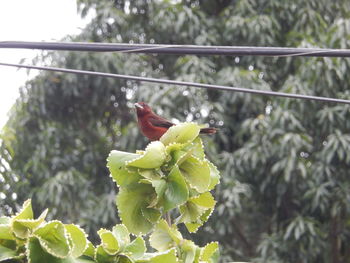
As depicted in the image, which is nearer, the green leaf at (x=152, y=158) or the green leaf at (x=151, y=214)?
the green leaf at (x=152, y=158)

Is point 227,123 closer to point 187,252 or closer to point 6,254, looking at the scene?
point 187,252

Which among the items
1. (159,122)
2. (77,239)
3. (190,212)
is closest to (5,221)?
(77,239)

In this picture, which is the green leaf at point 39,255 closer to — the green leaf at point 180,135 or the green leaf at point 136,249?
the green leaf at point 136,249

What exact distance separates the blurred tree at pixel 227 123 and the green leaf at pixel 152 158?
4596 mm

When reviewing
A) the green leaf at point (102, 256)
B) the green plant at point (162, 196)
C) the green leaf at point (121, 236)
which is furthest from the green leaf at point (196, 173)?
Result: the green leaf at point (102, 256)

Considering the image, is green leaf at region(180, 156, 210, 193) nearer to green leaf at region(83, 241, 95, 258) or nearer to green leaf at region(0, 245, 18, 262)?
green leaf at region(83, 241, 95, 258)

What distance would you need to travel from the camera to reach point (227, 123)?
750cm

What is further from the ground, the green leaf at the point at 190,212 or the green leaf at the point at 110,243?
the green leaf at the point at 110,243

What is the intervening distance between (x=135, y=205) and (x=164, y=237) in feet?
0.43

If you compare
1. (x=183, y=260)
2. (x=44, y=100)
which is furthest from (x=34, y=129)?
(x=183, y=260)

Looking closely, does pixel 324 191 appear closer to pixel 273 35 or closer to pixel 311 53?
pixel 273 35

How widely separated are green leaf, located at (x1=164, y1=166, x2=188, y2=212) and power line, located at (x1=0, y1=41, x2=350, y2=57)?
2.69 feet

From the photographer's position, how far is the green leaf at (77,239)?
1707 mm

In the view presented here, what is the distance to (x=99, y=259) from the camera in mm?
1790
